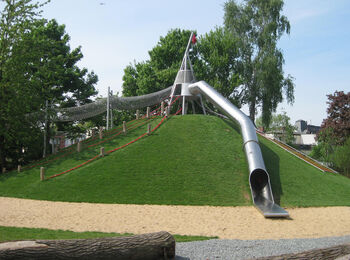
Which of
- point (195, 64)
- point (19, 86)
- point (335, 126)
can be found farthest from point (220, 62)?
point (19, 86)

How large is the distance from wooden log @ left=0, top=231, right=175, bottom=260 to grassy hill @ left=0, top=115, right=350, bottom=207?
7.11m

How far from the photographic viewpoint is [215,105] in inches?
848

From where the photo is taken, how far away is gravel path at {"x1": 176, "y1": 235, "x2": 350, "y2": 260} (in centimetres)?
725

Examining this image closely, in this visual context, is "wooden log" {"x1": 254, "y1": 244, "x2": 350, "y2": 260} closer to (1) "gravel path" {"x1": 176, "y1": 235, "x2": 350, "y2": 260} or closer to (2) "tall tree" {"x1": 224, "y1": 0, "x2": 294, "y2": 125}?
(1) "gravel path" {"x1": 176, "y1": 235, "x2": 350, "y2": 260}

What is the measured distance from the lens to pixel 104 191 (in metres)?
14.8

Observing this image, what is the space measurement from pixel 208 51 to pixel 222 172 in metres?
27.0

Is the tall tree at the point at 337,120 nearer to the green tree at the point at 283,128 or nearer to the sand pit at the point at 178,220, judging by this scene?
the green tree at the point at 283,128

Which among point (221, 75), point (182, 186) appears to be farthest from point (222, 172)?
point (221, 75)

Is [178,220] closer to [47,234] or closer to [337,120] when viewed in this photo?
[47,234]

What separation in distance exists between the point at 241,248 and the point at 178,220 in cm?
401

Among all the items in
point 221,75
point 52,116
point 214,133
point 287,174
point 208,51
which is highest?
point 208,51

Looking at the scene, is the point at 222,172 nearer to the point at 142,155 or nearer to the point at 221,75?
the point at 142,155

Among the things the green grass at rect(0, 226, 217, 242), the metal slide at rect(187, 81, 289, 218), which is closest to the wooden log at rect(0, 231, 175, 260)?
the green grass at rect(0, 226, 217, 242)

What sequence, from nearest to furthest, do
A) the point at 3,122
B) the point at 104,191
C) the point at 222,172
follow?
the point at 104,191
the point at 222,172
the point at 3,122
